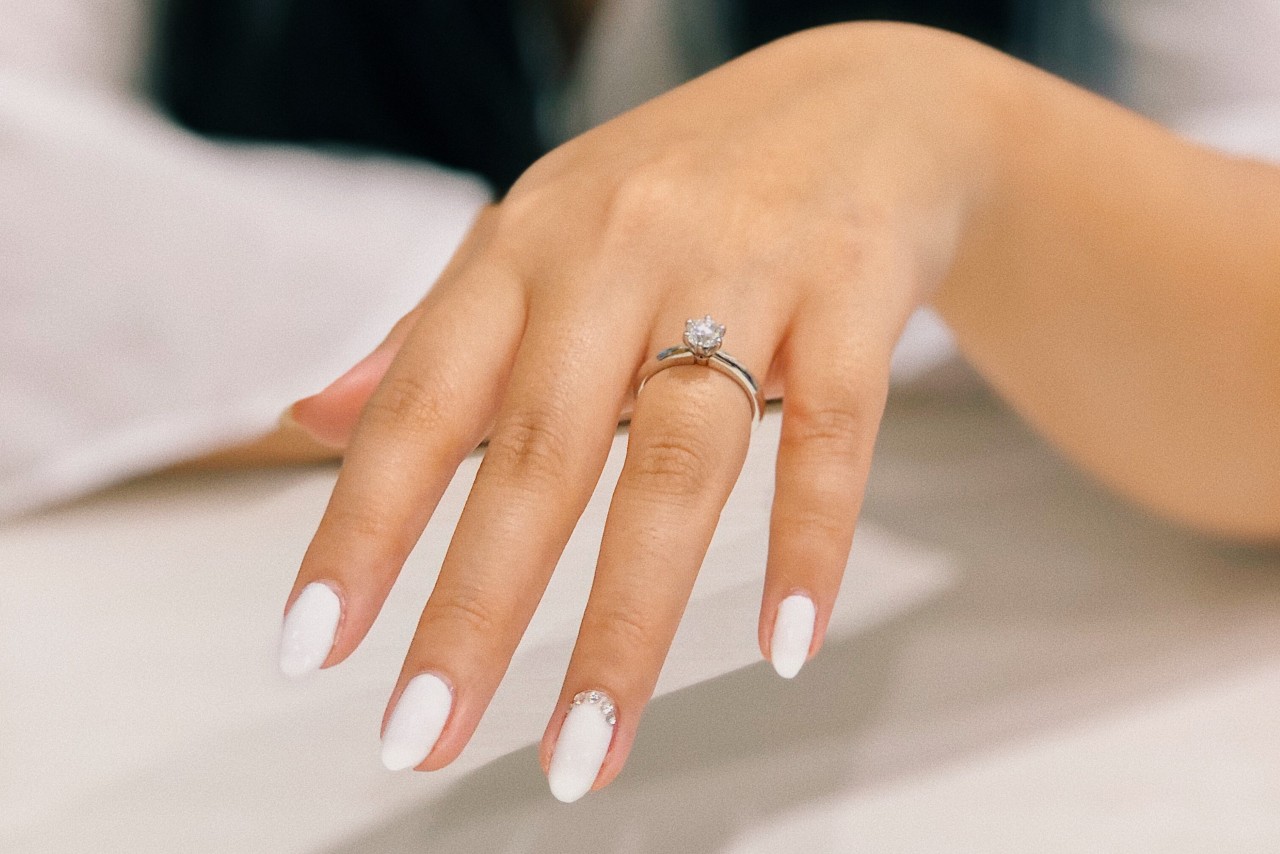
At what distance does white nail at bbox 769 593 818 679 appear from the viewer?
412mm

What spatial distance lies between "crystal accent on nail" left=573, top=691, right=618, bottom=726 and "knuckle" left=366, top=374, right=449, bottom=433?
14 cm

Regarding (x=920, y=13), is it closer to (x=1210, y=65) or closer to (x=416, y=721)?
(x=1210, y=65)

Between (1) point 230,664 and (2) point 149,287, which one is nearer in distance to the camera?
(1) point 230,664

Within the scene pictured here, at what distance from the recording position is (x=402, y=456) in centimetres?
45

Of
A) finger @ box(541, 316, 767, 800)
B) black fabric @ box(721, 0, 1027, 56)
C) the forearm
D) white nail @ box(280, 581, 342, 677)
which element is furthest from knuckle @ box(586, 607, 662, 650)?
black fabric @ box(721, 0, 1027, 56)

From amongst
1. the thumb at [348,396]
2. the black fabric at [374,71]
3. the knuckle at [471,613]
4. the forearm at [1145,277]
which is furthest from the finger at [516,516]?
the black fabric at [374,71]

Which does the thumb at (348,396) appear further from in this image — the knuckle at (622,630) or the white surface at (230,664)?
the knuckle at (622,630)

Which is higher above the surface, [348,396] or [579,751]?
[348,396]

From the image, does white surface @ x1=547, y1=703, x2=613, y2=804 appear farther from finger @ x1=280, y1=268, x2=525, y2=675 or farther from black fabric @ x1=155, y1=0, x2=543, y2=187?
black fabric @ x1=155, y1=0, x2=543, y2=187

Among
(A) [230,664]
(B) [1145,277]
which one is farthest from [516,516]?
(B) [1145,277]

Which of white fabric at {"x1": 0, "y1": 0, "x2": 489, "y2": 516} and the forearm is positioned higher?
white fabric at {"x1": 0, "y1": 0, "x2": 489, "y2": 516}

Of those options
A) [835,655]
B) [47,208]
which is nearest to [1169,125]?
[835,655]

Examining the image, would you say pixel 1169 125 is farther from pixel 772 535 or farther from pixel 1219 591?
pixel 772 535

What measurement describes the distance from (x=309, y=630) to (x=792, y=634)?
0.19 meters
